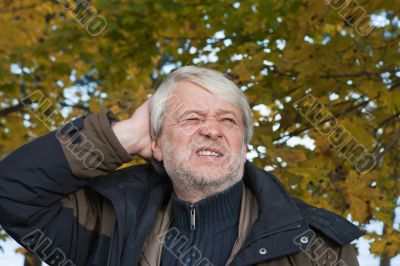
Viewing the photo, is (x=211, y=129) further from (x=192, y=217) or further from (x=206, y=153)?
(x=192, y=217)

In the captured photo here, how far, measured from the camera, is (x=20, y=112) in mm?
6227

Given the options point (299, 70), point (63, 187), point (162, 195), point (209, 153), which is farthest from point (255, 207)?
point (299, 70)

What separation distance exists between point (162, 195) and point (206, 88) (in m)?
0.49

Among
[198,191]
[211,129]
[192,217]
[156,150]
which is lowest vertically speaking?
[192,217]

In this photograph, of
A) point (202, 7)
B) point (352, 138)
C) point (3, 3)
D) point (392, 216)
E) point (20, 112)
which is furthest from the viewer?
point (3, 3)

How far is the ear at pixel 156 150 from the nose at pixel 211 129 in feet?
0.85

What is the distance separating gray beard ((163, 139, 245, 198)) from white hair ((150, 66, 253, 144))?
17 cm

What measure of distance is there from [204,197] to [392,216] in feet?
6.01

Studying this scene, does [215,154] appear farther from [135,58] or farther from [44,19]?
[44,19]

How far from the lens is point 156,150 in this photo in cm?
298

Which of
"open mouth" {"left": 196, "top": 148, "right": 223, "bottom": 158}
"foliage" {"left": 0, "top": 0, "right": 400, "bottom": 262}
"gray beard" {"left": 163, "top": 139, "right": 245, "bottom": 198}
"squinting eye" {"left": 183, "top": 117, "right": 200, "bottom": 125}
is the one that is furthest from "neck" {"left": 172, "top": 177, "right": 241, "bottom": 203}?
"foliage" {"left": 0, "top": 0, "right": 400, "bottom": 262}

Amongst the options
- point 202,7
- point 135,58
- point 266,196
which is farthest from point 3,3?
point 266,196

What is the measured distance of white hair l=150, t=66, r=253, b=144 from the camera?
9.44 ft

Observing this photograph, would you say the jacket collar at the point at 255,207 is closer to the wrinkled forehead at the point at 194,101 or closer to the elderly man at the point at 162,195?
the elderly man at the point at 162,195
